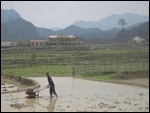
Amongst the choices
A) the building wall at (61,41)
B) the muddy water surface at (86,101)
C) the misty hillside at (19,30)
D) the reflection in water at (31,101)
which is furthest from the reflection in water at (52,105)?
the misty hillside at (19,30)

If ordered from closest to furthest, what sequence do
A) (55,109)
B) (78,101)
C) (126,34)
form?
(55,109)
(78,101)
(126,34)

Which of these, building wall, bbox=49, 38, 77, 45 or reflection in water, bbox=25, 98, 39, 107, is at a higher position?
building wall, bbox=49, 38, 77, 45

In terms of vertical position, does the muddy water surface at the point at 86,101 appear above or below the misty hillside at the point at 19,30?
below

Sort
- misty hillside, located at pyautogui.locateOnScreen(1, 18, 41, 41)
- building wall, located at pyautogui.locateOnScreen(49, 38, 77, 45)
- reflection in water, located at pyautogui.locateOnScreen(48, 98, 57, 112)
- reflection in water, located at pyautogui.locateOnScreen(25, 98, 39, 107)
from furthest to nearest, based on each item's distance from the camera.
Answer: misty hillside, located at pyautogui.locateOnScreen(1, 18, 41, 41), building wall, located at pyautogui.locateOnScreen(49, 38, 77, 45), reflection in water, located at pyautogui.locateOnScreen(25, 98, 39, 107), reflection in water, located at pyautogui.locateOnScreen(48, 98, 57, 112)

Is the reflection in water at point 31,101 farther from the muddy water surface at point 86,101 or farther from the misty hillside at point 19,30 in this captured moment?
the misty hillside at point 19,30

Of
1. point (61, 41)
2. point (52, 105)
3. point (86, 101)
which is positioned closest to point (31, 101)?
point (52, 105)

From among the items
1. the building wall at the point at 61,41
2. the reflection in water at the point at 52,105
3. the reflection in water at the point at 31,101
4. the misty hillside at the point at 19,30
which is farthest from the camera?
the misty hillside at the point at 19,30

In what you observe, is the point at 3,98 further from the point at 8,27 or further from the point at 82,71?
the point at 8,27

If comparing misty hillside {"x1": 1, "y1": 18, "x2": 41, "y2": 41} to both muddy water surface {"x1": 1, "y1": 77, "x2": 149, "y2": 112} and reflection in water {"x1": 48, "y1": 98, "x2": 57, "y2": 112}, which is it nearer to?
muddy water surface {"x1": 1, "y1": 77, "x2": 149, "y2": 112}

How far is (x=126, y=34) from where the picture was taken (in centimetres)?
12888

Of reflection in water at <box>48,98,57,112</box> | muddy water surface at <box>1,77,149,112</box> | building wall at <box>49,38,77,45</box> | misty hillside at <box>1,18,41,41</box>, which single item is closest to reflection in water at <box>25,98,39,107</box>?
muddy water surface at <box>1,77,149,112</box>

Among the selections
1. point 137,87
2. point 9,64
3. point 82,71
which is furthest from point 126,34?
point 137,87

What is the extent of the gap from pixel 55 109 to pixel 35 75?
52.1 ft

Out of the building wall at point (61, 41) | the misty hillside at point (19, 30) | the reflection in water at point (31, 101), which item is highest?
the misty hillside at point (19, 30)
